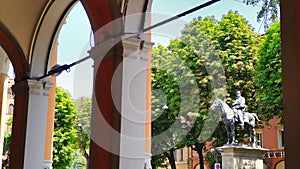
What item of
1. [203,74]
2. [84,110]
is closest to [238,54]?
[203,74]

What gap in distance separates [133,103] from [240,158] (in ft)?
24.8

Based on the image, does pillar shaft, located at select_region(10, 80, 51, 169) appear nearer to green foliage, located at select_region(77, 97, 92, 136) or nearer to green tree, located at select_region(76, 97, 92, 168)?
green tree, located at select_region(76, 97, 92, 168)

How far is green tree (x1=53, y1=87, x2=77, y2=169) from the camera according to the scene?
64.8 ft

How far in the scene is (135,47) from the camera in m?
5.20

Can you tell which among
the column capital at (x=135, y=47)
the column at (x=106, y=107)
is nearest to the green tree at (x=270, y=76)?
the column capital at (x=135, y=47)

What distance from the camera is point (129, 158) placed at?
5000 mm

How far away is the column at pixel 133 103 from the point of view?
16.5 feet

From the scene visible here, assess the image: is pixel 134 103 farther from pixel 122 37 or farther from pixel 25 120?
pixel 25 120

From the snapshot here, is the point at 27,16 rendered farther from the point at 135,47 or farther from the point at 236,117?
the point at 236,117

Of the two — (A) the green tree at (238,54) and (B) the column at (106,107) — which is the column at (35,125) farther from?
(A) the green tree at (238,54)

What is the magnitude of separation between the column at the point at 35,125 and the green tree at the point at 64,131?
12.6 metres

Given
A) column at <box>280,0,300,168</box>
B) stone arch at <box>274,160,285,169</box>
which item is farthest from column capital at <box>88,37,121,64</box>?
stone arch at <box>274,160,285,169</box>

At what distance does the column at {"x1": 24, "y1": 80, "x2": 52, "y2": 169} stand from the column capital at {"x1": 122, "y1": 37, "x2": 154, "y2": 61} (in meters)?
2.61

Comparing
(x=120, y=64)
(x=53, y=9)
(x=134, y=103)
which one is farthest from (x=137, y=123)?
(x=53, y=9)
